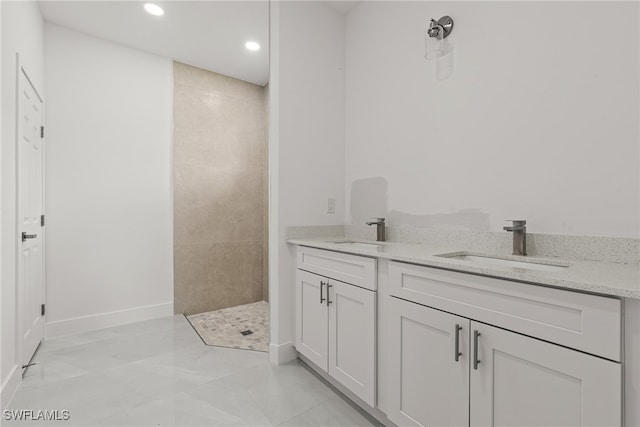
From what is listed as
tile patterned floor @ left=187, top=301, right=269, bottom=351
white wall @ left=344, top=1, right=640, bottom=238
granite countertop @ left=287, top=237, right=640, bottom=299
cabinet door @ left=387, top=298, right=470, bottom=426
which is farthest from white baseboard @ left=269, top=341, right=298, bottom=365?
granite countertop @ left=287, top=237, right=640, bottom=299

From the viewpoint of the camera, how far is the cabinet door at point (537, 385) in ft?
2.89

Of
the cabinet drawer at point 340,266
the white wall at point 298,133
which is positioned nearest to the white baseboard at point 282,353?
the white wall at point 298,133

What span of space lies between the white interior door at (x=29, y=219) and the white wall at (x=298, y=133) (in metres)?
1.61

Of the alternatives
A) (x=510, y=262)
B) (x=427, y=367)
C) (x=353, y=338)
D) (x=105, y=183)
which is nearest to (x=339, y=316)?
(x=353, y=338)

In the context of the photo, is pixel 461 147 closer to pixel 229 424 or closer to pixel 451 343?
pixel 451 343

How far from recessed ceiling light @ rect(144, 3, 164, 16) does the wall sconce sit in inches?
82.8

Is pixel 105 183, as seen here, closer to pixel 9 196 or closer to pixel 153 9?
pixel 9 196

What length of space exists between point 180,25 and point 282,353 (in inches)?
112

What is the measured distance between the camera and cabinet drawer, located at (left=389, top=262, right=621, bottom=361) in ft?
2.88

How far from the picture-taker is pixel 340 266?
6.12 feet

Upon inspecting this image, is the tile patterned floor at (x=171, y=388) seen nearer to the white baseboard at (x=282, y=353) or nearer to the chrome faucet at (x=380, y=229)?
the white baseboard at (x=282, y=353)

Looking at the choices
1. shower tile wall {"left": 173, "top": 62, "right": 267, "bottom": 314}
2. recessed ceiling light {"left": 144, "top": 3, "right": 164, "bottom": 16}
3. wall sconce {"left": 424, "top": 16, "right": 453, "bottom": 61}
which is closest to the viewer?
wall sconce {"left": 424, "top": 16, "right": 453, "bottom": 61}

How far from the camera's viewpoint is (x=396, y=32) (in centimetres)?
225

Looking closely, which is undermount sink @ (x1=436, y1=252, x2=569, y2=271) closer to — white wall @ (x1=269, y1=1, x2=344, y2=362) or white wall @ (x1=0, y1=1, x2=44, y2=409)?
white wall @ (x1=269, y1=1, x2=344, y2=362)
